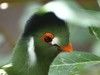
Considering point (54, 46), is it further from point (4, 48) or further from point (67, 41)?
point (4, 48)

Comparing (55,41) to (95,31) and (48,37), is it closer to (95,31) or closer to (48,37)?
(48,37)

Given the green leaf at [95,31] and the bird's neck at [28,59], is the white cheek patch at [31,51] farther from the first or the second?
the green leaf at [95,31]

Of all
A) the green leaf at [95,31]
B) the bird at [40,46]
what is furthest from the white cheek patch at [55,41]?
the green leaf at [95,31]

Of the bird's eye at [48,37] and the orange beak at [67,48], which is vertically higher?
the bird's eye at [48,37]

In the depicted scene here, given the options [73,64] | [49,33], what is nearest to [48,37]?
[49,33]

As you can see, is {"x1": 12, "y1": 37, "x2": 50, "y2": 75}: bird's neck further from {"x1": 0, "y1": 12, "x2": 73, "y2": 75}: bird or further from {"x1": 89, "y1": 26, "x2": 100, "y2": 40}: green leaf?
{"x1": 89, "y1": 26, "x2": 100, "y2": 40}: green leaf
